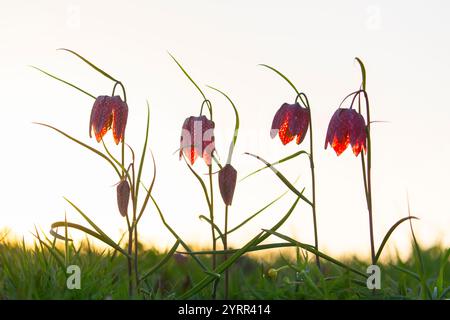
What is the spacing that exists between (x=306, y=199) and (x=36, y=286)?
1.00 m

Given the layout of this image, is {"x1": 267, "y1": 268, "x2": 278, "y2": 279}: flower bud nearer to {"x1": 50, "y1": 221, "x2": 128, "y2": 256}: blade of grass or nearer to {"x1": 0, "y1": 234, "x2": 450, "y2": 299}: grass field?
{"x1": 0, "y1": 234, "x2": 450, "y2": 299}: grass field

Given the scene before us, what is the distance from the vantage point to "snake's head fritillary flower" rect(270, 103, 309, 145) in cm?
284

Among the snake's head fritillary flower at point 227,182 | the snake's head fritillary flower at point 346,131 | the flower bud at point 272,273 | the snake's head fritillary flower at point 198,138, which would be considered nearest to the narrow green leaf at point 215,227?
the snake's head fritillary flower at point 227,182

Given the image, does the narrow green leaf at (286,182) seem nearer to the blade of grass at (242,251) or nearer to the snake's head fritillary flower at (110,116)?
the blade of grass at (242,251)

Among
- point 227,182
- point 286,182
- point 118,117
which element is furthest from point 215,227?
point 118,117

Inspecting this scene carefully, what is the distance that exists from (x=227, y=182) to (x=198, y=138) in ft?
0.64

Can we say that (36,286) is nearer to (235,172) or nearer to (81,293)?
(81,293)

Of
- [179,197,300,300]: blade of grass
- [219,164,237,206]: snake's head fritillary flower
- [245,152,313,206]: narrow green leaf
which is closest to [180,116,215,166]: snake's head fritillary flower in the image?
[219,164,237,206]: snake's head fritillary flower

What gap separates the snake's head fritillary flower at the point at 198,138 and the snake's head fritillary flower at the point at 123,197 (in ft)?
0.86
